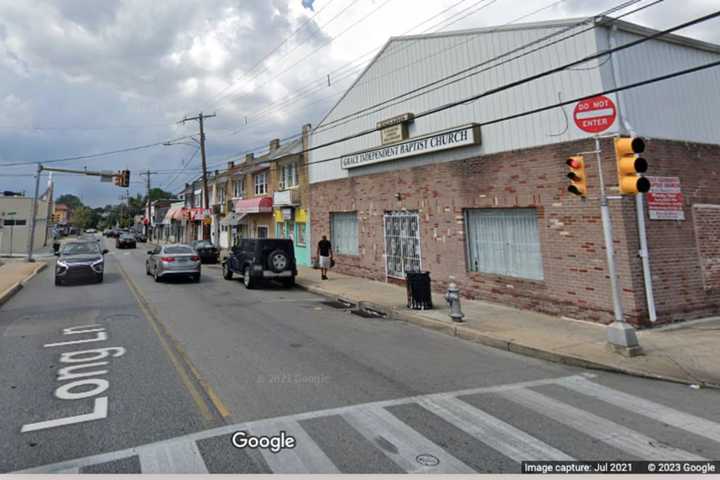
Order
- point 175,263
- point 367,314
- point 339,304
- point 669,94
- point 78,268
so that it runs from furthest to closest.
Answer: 1. point 175,263
2. point 78,268
3. point 339,304
4. point 367,314
5. point 669,94

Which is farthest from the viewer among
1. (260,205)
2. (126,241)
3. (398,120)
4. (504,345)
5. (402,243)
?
(126,241)

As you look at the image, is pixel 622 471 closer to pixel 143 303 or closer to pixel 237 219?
pixel 143 303

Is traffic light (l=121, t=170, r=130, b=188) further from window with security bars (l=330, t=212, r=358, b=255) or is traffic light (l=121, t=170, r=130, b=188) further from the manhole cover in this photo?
the manhole cover

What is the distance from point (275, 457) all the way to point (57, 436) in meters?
2.27

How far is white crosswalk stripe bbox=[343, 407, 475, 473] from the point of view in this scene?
11.1ft

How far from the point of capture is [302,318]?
32.4ft

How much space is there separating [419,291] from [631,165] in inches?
226

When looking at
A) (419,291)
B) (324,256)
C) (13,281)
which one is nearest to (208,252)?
(13,281)

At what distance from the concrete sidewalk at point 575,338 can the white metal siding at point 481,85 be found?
4.29 meters

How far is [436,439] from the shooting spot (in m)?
3.88

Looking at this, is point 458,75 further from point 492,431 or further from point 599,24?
point 492,431

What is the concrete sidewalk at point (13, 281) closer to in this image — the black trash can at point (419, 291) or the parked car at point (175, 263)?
the parked car at point (175, 263)

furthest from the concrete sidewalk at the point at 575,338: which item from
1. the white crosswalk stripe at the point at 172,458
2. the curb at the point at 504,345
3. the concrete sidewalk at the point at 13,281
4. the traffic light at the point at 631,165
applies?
the concrete sidewalk at the point at 13,281

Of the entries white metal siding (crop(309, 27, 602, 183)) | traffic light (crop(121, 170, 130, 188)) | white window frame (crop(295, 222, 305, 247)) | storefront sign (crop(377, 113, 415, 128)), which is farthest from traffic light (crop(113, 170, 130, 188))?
storefront sign (crop(377, 113, 415, 128))
